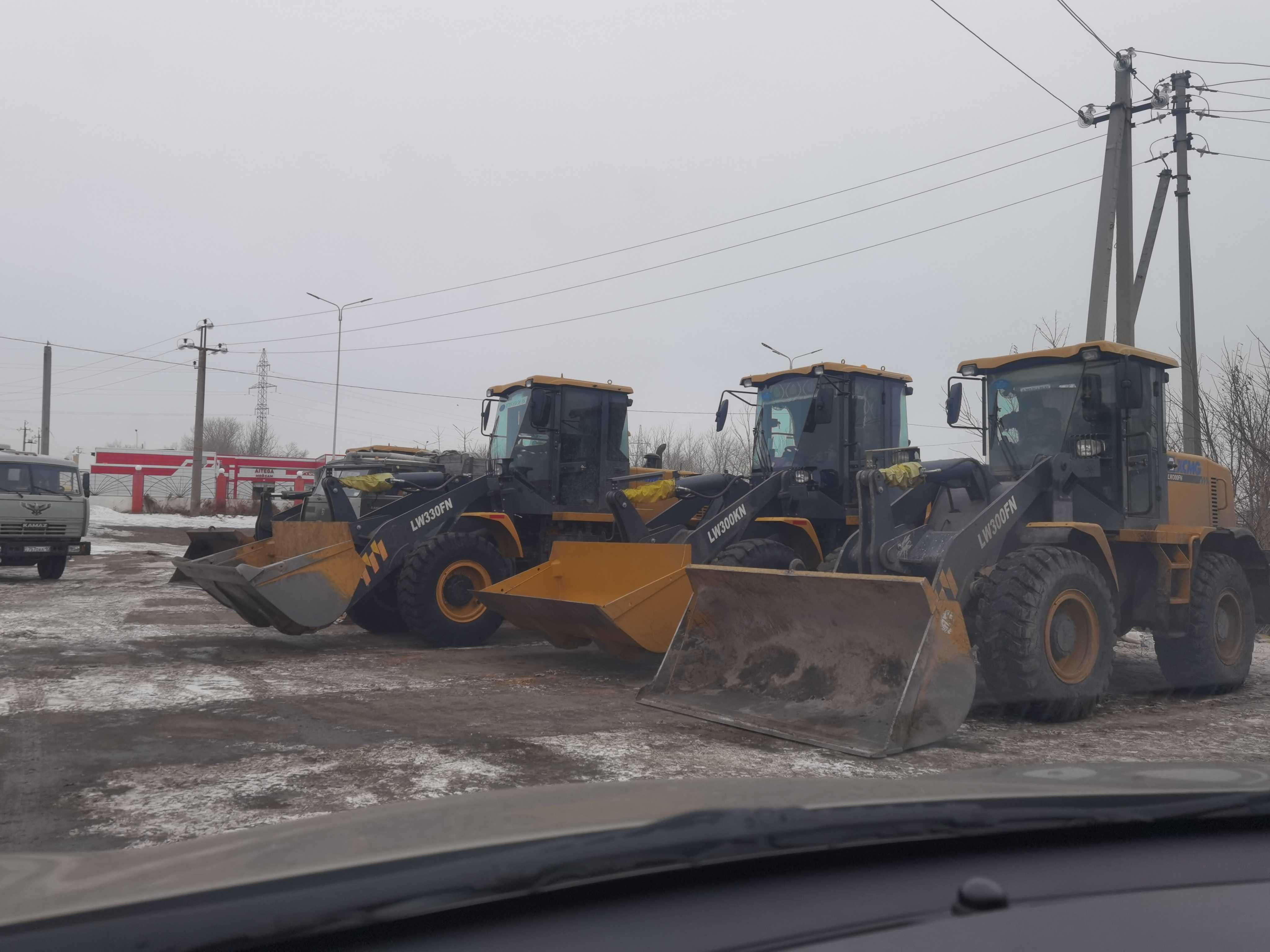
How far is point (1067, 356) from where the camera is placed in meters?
8.01

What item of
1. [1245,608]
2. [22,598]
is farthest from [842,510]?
[22,598]

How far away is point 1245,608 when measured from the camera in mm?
8445

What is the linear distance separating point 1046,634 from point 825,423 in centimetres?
415

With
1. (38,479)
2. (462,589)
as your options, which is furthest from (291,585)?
(38,479)

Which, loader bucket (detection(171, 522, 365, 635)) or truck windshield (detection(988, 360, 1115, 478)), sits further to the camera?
loader bucket (detection(171, 522, 365, 635))

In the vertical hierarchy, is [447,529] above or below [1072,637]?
above

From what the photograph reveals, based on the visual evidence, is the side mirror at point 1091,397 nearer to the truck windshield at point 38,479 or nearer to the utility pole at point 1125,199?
the utility pole at point 1125,199

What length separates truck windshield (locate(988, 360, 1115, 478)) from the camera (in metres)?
7.95

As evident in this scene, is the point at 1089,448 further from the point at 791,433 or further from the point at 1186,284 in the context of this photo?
the point at 1186,284

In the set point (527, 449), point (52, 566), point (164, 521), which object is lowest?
point (164, 521)

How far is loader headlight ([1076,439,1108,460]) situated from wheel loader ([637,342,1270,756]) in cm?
2

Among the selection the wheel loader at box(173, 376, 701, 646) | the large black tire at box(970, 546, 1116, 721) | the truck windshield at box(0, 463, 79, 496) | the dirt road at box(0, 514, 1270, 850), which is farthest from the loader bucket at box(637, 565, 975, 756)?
the truck windshield at box(0, 463, 79, 496)

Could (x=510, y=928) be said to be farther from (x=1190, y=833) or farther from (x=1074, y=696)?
(x=1074, y=696)

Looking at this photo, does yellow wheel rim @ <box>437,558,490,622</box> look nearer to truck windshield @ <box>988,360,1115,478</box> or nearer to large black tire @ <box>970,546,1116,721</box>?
truck windshield @ <box>988,360,1115,478</box>
